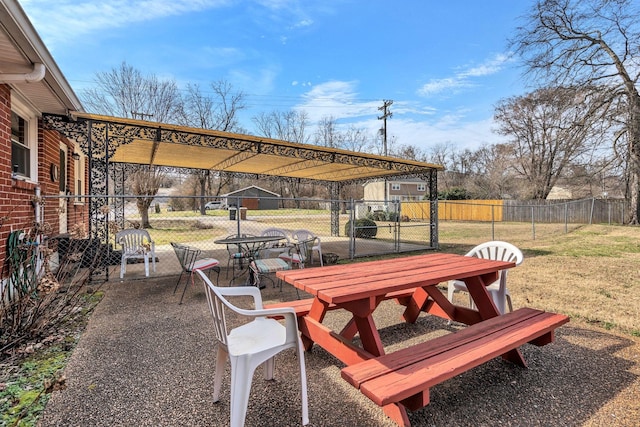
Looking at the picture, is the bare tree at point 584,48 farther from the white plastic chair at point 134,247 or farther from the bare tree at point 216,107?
the bare tree at point 216,107

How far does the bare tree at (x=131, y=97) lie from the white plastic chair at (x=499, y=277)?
15.6 m

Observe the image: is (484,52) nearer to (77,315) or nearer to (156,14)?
(156,14)

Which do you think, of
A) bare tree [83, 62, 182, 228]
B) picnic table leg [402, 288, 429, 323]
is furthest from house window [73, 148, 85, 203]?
picnic table leg [402, 288, 429, 323]

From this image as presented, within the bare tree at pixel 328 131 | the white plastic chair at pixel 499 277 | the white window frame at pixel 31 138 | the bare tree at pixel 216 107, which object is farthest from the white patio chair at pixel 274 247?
the bare tree at pixel 328 131

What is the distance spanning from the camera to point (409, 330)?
3479 millimetres

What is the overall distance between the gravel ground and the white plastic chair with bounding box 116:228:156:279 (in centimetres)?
253

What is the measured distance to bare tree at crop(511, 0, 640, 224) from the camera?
13125 millimetres

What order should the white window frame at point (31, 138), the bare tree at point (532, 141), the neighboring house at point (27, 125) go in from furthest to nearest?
the bare tree at point (532, 141) < the white window frame at point (31, 138) < the neighboring house at point (27, 125)

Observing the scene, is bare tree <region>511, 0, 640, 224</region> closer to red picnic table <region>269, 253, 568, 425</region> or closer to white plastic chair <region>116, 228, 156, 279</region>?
red picnic table <region>269, 253, 568, 425</region>

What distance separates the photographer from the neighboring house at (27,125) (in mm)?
3103

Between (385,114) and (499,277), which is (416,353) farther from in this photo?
(385,114)

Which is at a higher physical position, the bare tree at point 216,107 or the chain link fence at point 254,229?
the bare tree at point 216,107

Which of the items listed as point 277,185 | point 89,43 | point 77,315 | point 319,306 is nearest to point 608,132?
point 319,306

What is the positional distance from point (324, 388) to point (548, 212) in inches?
985
